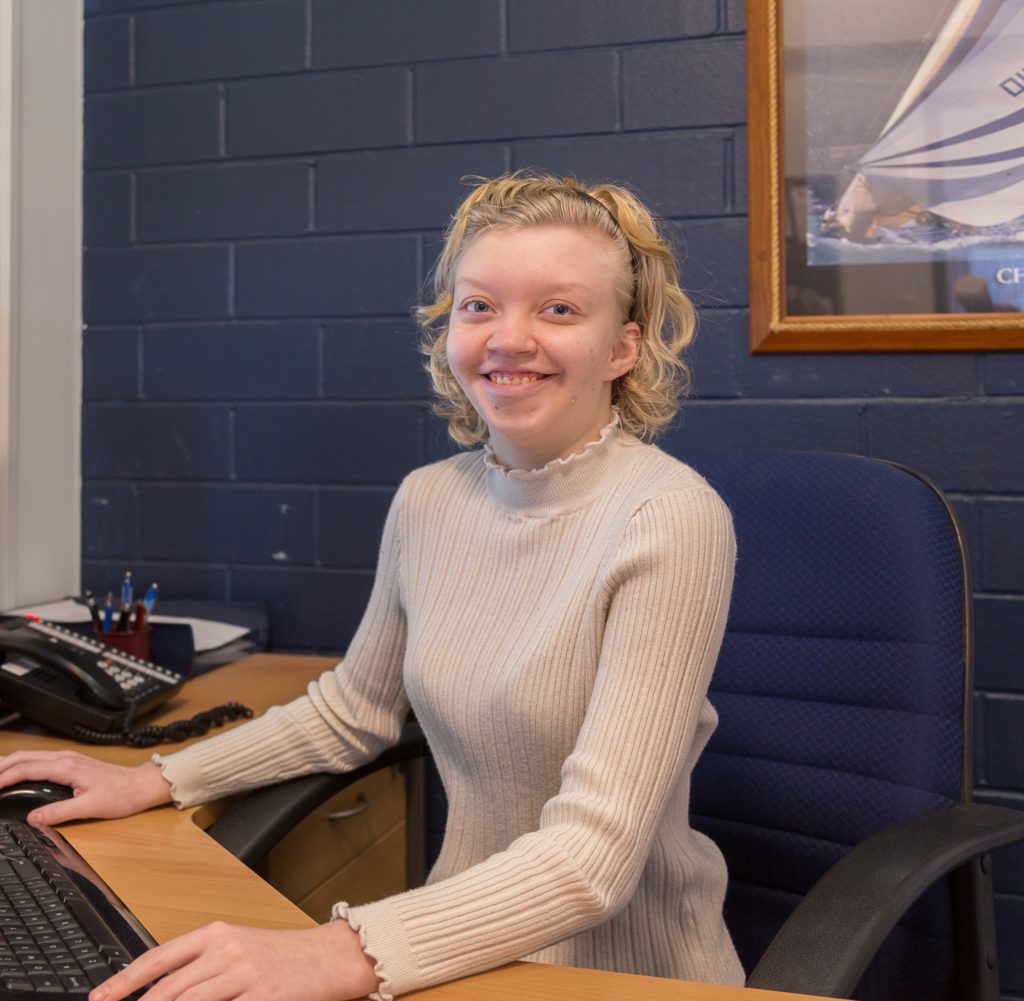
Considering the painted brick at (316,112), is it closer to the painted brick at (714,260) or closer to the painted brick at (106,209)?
the painted brick at (106,209)

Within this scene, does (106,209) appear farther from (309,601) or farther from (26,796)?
Result: (26,796)

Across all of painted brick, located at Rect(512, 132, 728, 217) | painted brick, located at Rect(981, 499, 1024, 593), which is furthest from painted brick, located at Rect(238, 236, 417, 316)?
painted brick, located at Rect(981, 499, 1024, 593)

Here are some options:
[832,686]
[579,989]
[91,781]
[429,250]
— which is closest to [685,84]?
[429,250]

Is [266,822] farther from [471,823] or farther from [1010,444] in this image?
[1010,444]

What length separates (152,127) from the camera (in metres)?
2.09

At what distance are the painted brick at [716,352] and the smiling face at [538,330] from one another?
0.65 m

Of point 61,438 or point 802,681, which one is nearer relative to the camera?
point 802,681

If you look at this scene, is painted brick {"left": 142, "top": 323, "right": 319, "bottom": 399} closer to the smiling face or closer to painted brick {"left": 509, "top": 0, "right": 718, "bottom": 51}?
painted brick {"left": 509, "top": 0, "right": 718, "bottom": 51}

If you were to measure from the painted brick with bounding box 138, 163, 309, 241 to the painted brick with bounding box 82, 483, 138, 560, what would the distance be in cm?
47

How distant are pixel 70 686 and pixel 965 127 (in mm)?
1475

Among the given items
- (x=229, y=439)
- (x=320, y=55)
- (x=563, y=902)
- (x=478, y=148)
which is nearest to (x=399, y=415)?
(x=229, y=439)

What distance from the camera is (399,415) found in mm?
1985

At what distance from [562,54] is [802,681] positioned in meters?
1.13

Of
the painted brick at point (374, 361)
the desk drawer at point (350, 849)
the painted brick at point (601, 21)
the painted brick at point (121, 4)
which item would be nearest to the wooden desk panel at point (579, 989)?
the desk drawer at point (350, 849)
